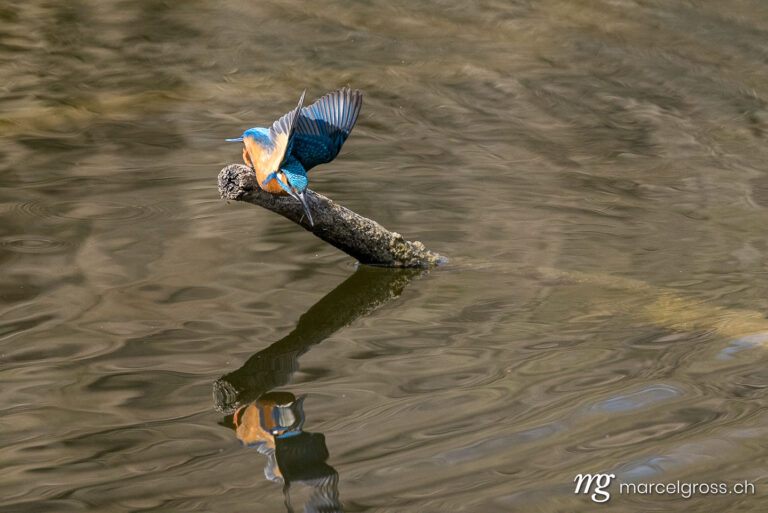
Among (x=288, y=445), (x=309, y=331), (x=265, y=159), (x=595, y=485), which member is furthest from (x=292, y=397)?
(x=595, y=485)

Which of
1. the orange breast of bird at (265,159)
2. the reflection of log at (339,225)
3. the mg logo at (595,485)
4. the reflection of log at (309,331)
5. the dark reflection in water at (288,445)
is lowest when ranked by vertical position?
the mg logo at (595,485)

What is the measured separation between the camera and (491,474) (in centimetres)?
233

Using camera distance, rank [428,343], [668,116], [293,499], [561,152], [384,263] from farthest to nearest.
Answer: [668,116]
[561,152]
[384,263]
[428,343]
[293,499]

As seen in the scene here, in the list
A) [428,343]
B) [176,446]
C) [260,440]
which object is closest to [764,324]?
[428,343]

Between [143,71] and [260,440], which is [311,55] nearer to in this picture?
[143,71]

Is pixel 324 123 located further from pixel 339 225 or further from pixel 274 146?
pixel 339 225

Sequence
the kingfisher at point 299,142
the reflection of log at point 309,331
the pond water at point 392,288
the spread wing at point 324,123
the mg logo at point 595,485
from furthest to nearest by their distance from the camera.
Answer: the spread wing at point 324,123
the kingfisher at point 299,142
the reflection of log at point 309,331
the pond water at point 392,288
the mg logo at point 595,485

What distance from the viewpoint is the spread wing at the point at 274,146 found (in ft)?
9.27

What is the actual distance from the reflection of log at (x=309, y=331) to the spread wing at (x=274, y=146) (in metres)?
0.57

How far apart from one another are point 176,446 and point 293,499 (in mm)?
400

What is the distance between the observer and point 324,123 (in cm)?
306

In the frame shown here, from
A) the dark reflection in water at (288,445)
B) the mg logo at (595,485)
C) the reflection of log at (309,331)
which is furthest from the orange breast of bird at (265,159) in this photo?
the mg logo at (595,485)

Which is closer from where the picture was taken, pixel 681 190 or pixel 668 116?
pixel 681 190

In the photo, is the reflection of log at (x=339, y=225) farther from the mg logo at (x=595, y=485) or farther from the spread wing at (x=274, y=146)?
the mg logo at (x=595, y=485)
